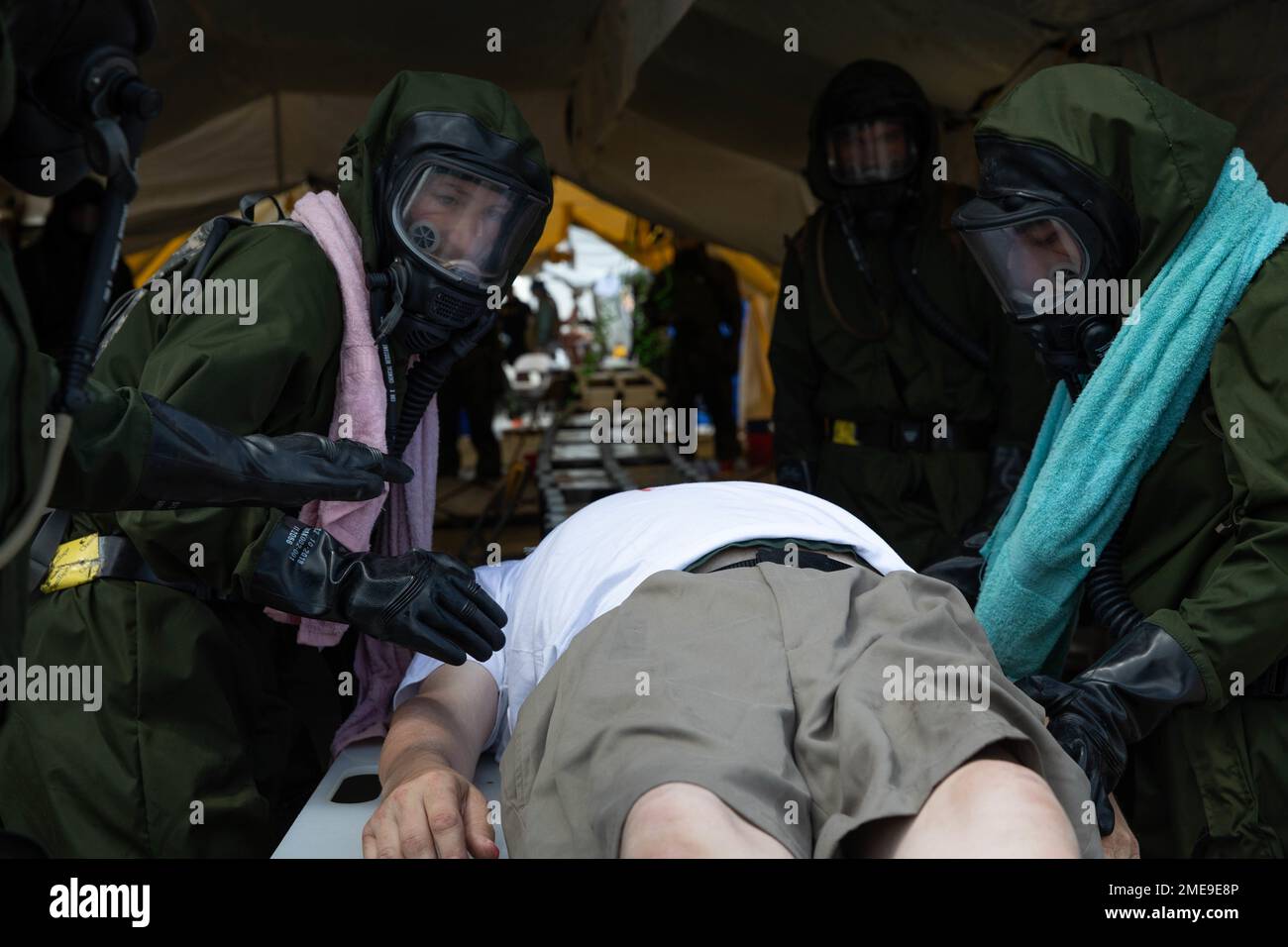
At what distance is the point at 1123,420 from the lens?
218 cm

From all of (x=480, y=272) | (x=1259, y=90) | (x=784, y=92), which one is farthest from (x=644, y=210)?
(x=480, y=272)

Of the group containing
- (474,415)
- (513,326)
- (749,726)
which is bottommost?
(749,726)

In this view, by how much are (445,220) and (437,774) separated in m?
1.08

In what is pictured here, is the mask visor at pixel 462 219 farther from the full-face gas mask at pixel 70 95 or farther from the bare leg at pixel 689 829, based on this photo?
the bare leg at pixel 689 829

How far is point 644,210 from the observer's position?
7148mm

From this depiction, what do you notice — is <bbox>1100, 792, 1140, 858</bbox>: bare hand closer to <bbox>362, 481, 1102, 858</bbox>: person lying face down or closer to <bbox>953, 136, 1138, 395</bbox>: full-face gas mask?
<bbox>362, 481, 1102, 858</bbox>: person lying face down

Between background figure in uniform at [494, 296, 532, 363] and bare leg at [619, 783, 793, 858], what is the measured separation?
11.2 m

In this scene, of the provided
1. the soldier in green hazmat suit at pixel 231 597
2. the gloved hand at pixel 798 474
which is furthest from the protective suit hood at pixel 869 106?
the soldier in green hazmat suit at pixel 231 597

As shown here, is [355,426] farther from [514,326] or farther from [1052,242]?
[514,326]

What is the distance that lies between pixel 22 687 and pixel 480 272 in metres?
1.08

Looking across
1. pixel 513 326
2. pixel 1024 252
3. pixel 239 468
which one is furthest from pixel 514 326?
pixel 239 468

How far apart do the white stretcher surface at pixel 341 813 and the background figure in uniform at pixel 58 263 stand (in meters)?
4.54

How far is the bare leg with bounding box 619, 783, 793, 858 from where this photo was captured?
129 centimetres
